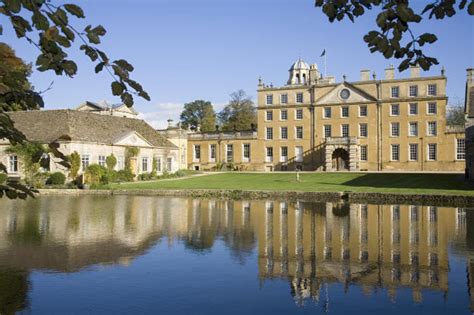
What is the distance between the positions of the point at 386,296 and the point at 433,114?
43803mm

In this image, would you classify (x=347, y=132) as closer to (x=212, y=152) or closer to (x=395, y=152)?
(x=395, y=152)

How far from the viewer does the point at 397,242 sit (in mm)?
13094

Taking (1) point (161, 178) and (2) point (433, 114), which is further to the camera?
(2) point (433, 114)

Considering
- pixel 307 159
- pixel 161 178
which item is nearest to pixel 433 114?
pixel 307 159

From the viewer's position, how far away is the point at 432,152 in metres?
48.2

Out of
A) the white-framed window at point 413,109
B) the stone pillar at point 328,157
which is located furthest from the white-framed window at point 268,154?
the white-framed window at point 413,109

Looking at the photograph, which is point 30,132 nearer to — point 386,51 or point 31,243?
point 31,243

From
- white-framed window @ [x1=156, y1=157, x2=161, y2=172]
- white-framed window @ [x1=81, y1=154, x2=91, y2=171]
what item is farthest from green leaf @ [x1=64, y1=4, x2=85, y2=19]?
white-framed window @ [x1=156, y1=157, x2=161, y2=172]

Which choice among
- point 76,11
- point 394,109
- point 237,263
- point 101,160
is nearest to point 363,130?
point 394,109

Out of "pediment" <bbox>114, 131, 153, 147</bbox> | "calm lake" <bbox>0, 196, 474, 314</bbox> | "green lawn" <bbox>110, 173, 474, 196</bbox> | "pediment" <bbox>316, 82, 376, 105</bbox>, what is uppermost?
"pediment" <bbox>316, 82, 376, 105</bbox>

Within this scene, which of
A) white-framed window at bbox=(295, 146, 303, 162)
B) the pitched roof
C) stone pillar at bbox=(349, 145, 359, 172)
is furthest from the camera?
white-framed window at bbox=(295, 146, 303, 162)

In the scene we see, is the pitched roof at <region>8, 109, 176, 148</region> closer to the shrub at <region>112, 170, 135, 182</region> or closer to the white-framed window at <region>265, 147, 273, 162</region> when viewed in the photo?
the shrub at <region>112, 170, 135, 182</region>

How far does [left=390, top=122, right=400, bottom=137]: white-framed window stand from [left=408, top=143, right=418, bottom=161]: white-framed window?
5.45ft

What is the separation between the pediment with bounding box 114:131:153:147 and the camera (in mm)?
39719
